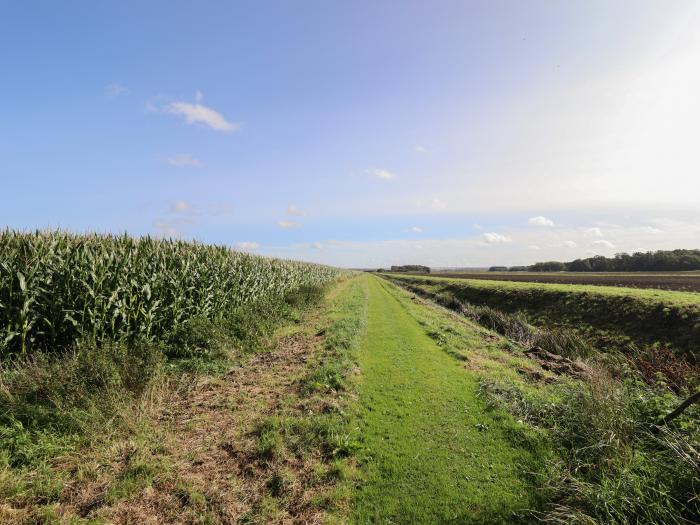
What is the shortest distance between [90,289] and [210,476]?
6.27m

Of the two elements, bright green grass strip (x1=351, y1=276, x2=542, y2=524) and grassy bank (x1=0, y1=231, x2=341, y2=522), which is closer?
bright green grass strip (x1=351, y1=276, x2=542, y2=524)

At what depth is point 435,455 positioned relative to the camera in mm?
5980

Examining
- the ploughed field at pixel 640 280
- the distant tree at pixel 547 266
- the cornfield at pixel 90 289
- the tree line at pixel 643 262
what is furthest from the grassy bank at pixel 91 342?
the distant tree at pixel 547 266

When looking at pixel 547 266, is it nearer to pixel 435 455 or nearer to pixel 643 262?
pixel 643 262

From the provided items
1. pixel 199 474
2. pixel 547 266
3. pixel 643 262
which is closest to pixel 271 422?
pixel 199 474

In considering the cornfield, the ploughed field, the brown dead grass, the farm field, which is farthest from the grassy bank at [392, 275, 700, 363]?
the cornfield

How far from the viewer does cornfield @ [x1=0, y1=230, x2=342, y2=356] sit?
24.9ft

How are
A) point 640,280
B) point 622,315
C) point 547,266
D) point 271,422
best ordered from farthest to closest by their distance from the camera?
point 547,266
point 640,280
point 622,315
point 271,422

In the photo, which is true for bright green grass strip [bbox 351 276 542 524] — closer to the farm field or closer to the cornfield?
the farm field

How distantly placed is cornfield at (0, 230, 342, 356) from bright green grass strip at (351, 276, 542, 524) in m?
7.35

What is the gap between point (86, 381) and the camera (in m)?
6.32

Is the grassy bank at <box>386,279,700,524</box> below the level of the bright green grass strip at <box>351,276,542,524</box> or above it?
above

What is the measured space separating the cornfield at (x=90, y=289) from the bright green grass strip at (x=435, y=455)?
24.1ft

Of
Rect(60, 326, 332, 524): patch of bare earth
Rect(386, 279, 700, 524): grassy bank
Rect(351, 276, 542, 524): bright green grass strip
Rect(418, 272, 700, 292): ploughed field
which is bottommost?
Rect(351, 276, 542, 524): bright green grass strip
